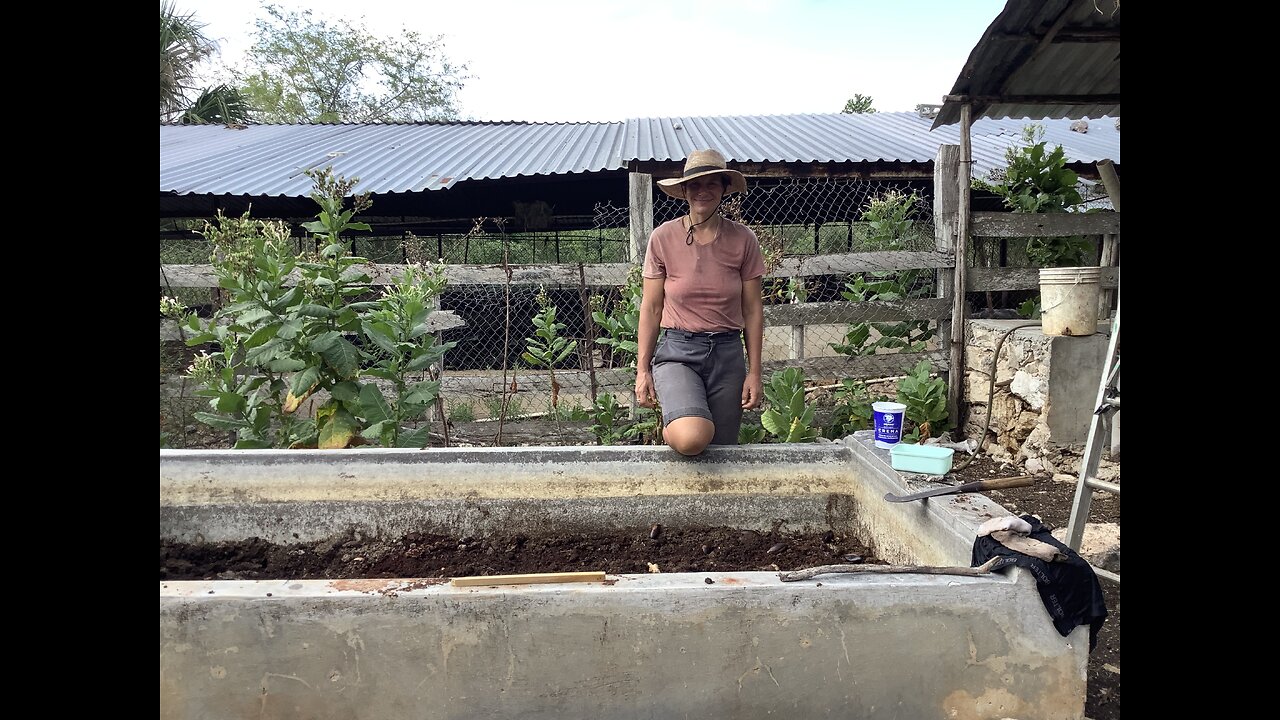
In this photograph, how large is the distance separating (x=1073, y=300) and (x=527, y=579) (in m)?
4.30

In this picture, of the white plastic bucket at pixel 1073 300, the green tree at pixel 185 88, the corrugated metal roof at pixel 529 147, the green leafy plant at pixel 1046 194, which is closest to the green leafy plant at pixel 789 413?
the white plastic bucket at pixel 1073 300

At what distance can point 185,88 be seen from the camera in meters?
14.8

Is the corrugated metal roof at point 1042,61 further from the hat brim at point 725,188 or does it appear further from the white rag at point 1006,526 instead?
the white rag at point 1006,526

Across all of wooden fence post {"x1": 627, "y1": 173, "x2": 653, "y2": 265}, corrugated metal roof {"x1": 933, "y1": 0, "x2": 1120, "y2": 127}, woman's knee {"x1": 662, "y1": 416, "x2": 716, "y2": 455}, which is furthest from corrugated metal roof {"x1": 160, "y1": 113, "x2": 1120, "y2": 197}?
woman's knee {"x1": 662, "y1": 416, "x2": 716, "y2": 455}

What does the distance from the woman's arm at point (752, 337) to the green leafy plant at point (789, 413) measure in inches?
44.0

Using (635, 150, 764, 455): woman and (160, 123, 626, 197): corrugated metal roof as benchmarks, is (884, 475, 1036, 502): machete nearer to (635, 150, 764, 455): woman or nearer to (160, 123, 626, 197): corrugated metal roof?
(635, 150, 764, 455): woman

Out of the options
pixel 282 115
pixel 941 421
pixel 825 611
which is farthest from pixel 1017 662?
pixel 282 115

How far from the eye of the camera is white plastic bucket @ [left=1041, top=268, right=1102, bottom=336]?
482 centimetres

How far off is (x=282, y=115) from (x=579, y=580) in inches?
1020

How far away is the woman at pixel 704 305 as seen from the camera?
3328 mm

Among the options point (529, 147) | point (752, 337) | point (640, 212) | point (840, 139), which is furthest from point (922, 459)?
point (529, 147)

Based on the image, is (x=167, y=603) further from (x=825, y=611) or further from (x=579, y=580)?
(x=825, y=611)

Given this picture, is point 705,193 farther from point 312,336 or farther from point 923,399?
point 923,399

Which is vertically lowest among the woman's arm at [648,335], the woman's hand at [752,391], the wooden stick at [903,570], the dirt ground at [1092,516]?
the dirt ground at [1092,516]
